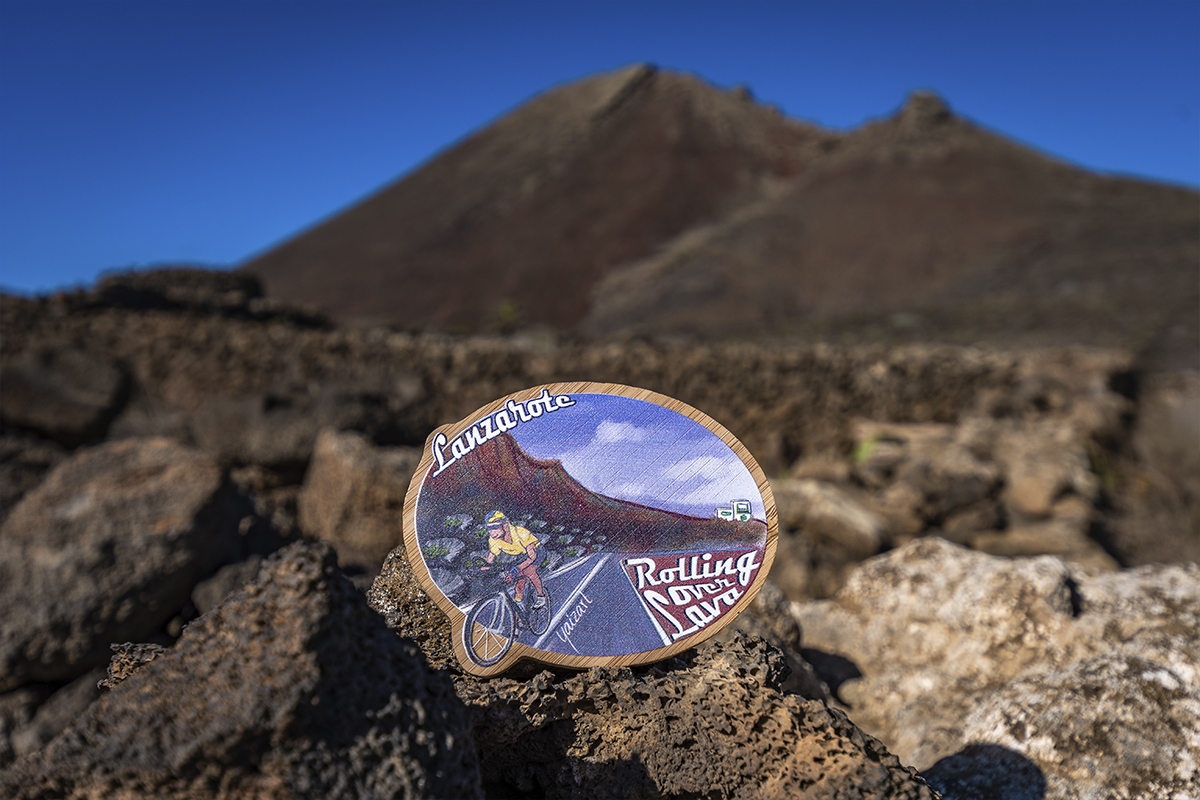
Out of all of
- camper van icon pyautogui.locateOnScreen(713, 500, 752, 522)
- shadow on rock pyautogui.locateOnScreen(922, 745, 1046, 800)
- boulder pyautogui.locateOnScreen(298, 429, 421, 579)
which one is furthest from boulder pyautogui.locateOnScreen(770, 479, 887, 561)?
camper van icon pyautogui.locateOnScreen(713, 500, 752, 522)

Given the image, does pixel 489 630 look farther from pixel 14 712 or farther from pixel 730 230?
pixel 730 230

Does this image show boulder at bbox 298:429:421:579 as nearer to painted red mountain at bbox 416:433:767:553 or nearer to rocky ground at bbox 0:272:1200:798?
rocky ground at bbox 0:272:1200:798

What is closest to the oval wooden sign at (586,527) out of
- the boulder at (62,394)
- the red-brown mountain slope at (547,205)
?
the boulder at (62,394)

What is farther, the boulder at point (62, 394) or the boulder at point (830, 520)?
the boulder at point (62, 394)

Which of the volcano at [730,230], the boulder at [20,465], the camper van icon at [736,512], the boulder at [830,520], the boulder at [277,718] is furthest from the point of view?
the volcano at [730,230]

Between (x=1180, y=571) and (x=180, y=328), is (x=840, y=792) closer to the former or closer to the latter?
(x=1180, y=571)

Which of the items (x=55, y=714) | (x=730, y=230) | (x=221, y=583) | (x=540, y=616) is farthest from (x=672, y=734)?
(x=730, y=230)

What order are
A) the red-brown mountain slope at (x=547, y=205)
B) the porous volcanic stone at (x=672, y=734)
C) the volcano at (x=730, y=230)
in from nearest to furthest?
the porous volcanic stone at (x=672, y=734) → the volcano at (x=730, y=230) → the red-brown mountain slope at (x=547, y=205)

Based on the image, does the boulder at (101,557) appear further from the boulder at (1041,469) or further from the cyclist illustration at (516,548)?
the boulder at (1041,469)
